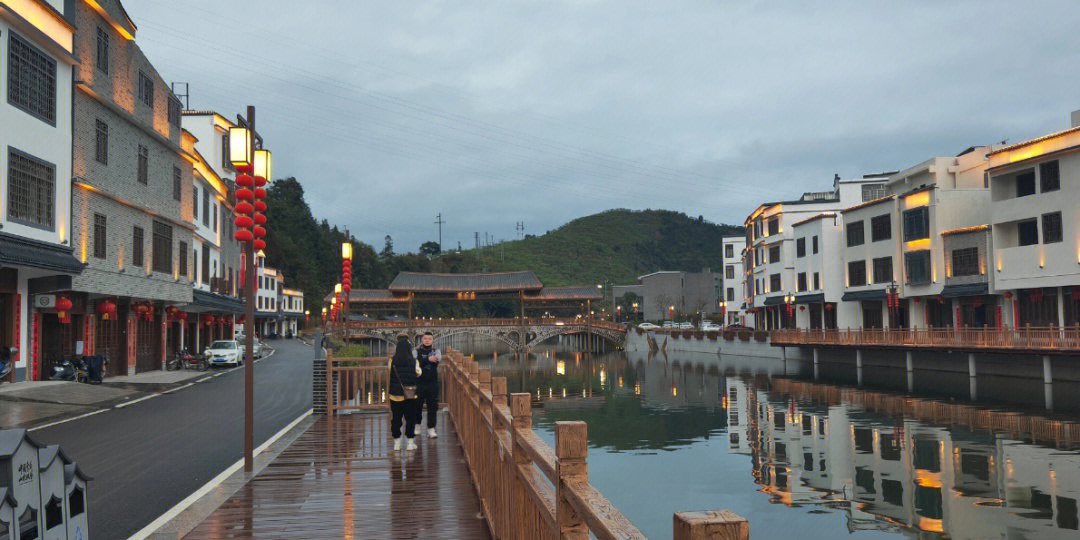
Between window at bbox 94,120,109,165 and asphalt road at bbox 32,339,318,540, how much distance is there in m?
8.51

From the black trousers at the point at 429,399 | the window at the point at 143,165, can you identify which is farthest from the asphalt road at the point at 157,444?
the window at the point at 143,165

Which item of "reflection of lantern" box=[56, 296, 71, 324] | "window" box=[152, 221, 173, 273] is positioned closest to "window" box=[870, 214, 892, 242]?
"window" box=[152, 221, 173, 273]

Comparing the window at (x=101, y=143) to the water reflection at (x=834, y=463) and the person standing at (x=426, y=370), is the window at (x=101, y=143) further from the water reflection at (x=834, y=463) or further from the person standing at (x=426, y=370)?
the person standing at (x=426, y=370)

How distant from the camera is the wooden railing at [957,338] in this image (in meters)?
32.7

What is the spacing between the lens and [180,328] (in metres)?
42.6

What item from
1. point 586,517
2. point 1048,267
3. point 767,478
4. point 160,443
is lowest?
point 767,478

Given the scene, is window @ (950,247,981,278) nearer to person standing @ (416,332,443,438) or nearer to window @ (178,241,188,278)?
person standing @ (416,332,443,438)

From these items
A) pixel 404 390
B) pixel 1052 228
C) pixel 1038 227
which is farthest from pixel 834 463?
pixel 1038 227

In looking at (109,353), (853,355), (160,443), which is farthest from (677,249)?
(160,443)

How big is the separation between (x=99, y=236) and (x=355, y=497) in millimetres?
22714

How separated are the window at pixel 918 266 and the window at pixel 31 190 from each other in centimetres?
4165

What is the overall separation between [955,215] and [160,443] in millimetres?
42655

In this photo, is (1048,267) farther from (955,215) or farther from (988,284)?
(955,215)

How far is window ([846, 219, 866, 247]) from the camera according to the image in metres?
51.8
